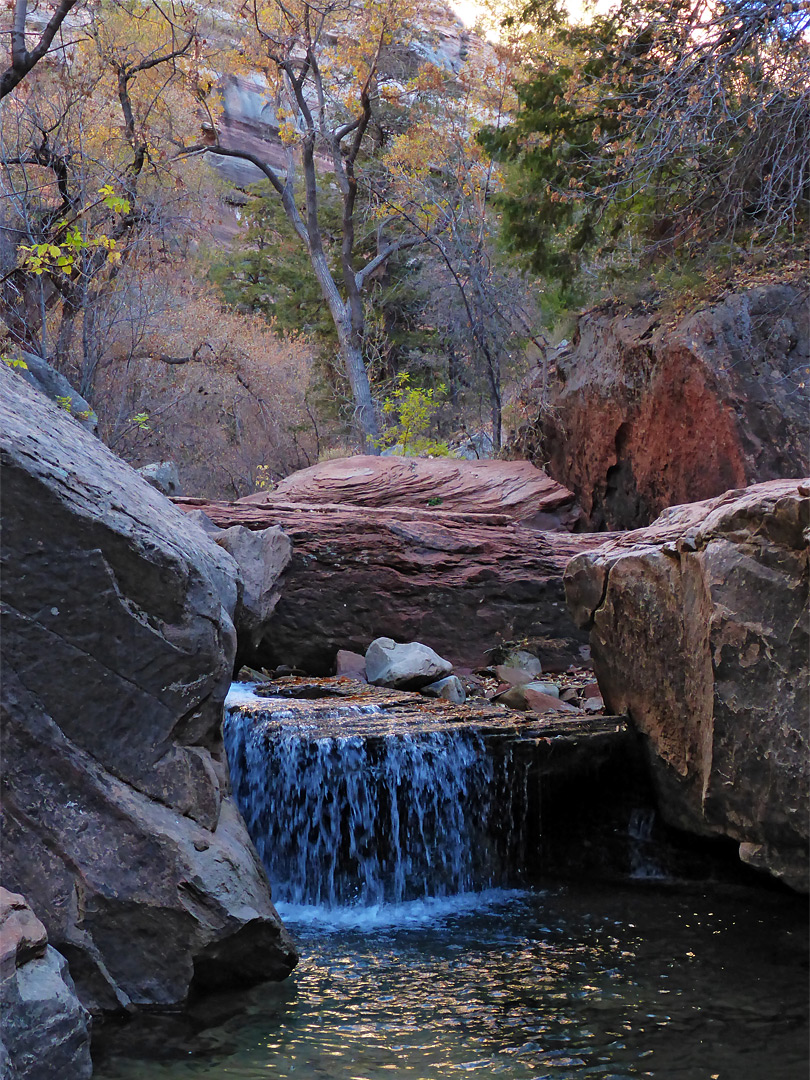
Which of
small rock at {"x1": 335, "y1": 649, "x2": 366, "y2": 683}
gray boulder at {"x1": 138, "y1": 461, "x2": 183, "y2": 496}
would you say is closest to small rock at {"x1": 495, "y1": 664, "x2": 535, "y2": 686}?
small rock at {"x1": 335, "y1": 649, "x2": 366, "y2": 683}

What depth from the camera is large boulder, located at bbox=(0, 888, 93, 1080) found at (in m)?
2.71

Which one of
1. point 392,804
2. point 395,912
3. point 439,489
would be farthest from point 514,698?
point 439,489

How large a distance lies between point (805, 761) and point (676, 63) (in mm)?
6183

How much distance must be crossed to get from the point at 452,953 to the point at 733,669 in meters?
1.82

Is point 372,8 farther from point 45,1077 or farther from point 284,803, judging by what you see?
point 45,1077

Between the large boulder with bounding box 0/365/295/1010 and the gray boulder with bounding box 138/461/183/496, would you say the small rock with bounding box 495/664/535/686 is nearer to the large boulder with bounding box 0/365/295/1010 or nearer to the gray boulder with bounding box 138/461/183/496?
the large boulder with bounding box 0/365/295/1010

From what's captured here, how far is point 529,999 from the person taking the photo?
12.3ft

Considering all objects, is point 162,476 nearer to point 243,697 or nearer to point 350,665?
point 350,665

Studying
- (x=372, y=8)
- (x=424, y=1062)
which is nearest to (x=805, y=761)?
(x=424, y=1062)

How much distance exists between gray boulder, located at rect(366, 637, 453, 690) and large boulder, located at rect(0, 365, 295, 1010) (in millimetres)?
3042

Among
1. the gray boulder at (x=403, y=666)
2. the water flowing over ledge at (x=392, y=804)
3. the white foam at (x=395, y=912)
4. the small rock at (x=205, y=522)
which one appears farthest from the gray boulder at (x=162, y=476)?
the white foam at (x=395, y=912)

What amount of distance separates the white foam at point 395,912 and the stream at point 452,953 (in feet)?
0.05

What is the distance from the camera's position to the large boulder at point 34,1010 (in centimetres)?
271

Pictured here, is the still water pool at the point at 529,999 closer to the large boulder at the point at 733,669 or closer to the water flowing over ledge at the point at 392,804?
the water flowing over ledge at the point at 392,804
